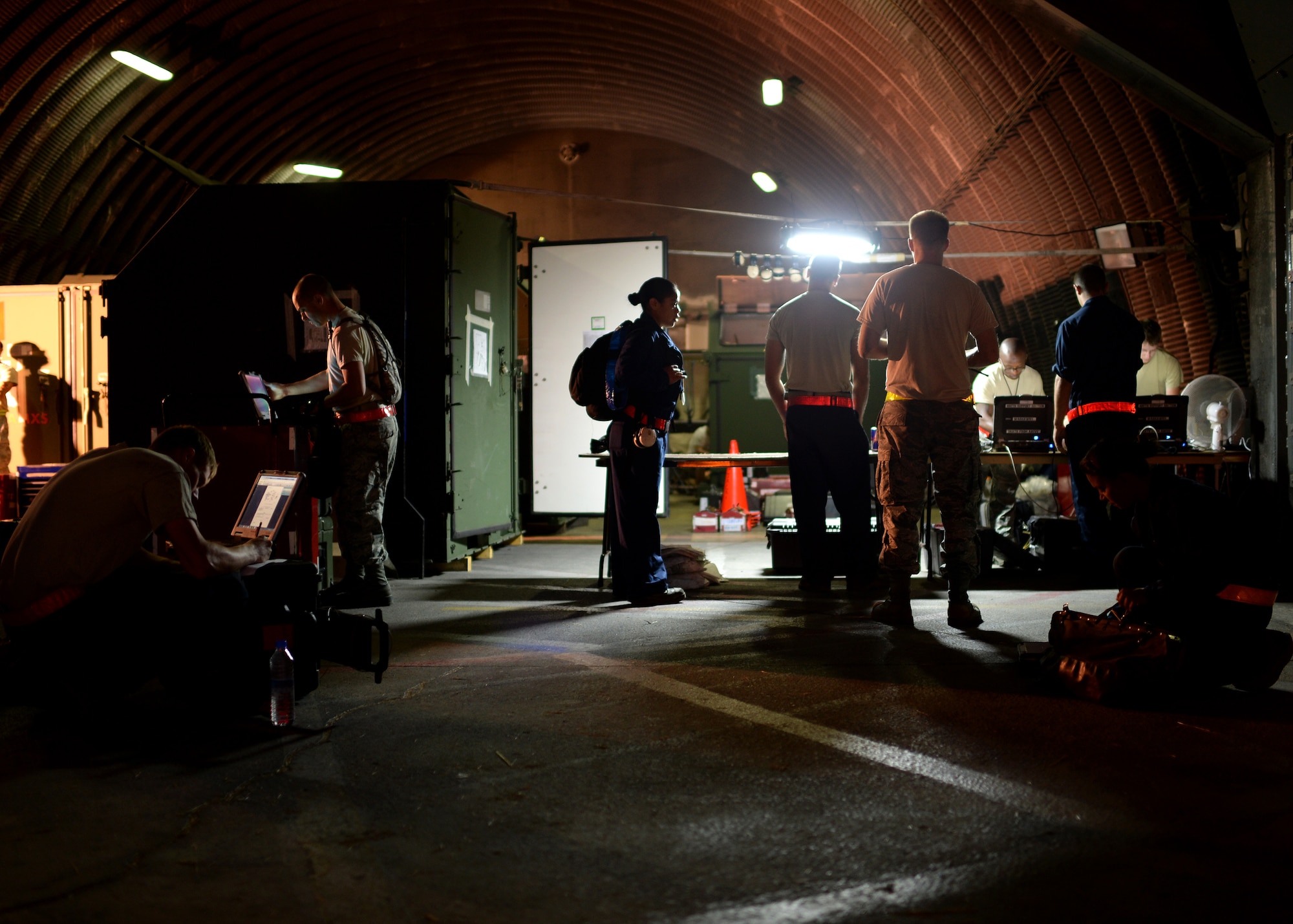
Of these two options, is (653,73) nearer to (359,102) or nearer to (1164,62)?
(359,102)

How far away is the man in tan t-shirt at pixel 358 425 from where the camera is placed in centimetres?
587

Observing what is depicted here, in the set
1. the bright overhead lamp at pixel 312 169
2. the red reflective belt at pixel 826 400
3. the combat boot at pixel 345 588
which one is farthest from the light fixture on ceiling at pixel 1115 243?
the bright overhead lamp at pixel 312 169

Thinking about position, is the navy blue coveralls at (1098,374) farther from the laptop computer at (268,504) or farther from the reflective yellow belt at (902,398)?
the laptop computer at (268,504)

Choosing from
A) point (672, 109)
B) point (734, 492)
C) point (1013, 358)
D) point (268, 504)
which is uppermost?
point (672, 109)

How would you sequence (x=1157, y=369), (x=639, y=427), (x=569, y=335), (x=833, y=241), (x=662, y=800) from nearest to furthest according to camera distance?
1. (x=662, y=800)
2. (x=639, y=427)
3. (x=1157, y=369)
4. (x=569, y=335)
5. (x=833, y=241)

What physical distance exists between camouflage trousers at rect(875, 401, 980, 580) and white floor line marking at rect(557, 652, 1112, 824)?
5.26 ft

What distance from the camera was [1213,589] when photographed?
357 cm

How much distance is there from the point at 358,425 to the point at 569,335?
4043 mm

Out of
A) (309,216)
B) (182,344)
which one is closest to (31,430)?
(182,344)

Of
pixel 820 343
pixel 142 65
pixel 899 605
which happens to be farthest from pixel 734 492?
pixel 142 65

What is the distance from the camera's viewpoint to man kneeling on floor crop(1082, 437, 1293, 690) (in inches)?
139

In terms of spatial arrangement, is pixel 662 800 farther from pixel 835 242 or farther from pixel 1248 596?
pixel 835 242

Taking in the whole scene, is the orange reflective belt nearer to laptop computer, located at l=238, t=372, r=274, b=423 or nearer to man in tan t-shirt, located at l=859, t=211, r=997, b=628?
man in tan t-shirt, located at l=859, t=211, r=997, b=628

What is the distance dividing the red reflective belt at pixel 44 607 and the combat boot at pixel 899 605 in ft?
12.0
